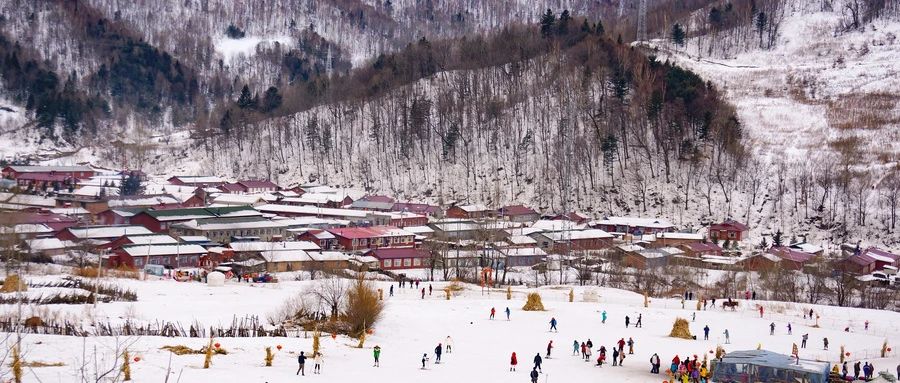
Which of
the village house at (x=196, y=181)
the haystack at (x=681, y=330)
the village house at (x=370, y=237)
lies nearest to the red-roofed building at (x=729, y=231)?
the village house at (x=370, y=237)

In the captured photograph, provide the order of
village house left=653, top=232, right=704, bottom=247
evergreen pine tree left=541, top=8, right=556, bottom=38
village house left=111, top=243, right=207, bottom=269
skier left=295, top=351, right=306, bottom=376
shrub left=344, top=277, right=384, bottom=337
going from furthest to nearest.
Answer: evergreen pine tree left=541, top=8, right=556, bottom=38, village house left=653, top=232, right=704, bottom=247, village house left=111, top=243, right=207, bottom=269, shrub left=344, top=277, right=384, bottom=337, skier left=295, top=351, right=306, bottom=376

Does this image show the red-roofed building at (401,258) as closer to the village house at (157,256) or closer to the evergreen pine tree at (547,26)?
the village house at (157,256)

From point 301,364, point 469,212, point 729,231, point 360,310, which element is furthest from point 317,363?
point 469,212

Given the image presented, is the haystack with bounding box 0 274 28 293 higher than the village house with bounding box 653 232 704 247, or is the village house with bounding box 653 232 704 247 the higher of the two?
the haystack with bounding box 0 274 28 293

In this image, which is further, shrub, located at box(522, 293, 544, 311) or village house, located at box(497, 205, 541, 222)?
village house, located at box(497, 205, 541, 222)

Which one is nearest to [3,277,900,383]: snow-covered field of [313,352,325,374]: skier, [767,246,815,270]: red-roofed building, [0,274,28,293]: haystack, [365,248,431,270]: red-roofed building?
[313,352,325,374]: skier

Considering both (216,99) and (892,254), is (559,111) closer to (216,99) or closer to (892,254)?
(892,254)

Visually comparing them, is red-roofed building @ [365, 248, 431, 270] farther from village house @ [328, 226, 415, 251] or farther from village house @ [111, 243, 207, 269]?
village house @ [111, 243, 207, 269]
